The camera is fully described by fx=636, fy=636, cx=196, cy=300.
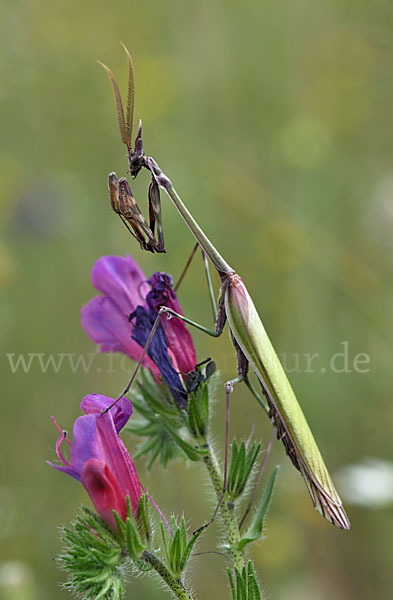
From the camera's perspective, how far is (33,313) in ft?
19.4

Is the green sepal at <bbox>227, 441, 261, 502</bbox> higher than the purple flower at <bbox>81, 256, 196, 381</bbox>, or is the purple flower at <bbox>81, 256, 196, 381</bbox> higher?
the purple flower at <bbox>81, 256, 196, 381</bbox>

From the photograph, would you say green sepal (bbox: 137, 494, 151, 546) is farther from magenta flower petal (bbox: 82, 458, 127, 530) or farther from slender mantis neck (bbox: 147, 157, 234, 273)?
slender mantis neck (bbox: 147, 157, 234, 273)

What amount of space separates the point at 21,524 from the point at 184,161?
139 inches

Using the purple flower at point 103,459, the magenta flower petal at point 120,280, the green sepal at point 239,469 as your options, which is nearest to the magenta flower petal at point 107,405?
the purple flower at point 103,459

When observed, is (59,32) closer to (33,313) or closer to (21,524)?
(33,313)

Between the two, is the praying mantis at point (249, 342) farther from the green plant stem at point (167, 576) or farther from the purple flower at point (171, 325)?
the green plant stem at point (167, 576)

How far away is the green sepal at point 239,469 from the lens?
2.61 meters

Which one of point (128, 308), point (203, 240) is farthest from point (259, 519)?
point (203, 240)

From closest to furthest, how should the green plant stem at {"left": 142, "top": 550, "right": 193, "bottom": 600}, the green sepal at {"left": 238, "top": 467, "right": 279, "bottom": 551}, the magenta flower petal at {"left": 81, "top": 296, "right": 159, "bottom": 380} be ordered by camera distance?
the green plant stem at {"left": 142, "top": 550, "right": 193, "bottom": 600} < the green sepal at {"left": 238, "top": 467, "right": 279, "bottom": 551} < the magenta flower petal at {"left": 81, "top": 296, "right": 159, "bottom": 380}

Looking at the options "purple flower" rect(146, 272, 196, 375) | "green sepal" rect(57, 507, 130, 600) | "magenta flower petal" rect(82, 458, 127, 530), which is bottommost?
"green sepal" rect(57, 507, 130, 600)

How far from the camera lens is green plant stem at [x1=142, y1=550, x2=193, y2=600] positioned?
2326mm


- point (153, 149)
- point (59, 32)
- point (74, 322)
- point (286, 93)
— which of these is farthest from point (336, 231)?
point (59, 32)

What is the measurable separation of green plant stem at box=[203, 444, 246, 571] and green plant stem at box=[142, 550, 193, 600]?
300mm

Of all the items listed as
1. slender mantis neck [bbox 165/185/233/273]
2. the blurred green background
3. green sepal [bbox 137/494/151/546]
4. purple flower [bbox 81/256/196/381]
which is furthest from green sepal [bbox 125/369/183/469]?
the blurred green background
